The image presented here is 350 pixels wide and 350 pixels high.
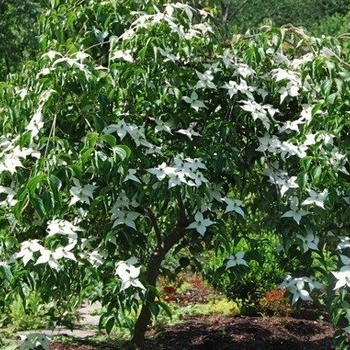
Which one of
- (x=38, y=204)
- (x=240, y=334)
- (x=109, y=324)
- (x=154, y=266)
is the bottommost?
(x=240, y=334)

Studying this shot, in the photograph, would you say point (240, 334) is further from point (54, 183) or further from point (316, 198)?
point (54, 183)

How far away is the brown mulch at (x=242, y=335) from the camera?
4.46 metres

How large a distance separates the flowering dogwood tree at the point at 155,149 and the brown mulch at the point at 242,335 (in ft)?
3.70

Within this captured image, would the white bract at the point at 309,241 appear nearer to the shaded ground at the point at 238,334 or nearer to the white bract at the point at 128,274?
the white bract at the point at 128,274

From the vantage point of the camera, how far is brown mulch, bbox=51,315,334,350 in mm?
4461

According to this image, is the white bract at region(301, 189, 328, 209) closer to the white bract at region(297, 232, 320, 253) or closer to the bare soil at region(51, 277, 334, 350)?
the white bract at region(297, 232, 320, 253)

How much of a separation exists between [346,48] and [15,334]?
2905 millimetres

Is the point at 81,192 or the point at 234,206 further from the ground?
the point at 81,192

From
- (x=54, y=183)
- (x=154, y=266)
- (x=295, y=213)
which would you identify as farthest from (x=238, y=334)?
(x=54, y=183)

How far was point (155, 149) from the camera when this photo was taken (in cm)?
309

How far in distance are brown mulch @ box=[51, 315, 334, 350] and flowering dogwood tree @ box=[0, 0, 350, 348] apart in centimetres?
113

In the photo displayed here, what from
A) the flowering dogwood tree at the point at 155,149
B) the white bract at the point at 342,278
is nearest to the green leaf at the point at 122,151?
the flowering dogwood tree at the point at 155,149

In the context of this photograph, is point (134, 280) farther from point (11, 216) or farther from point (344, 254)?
point (344, 254)

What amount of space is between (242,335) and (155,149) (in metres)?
1.95
